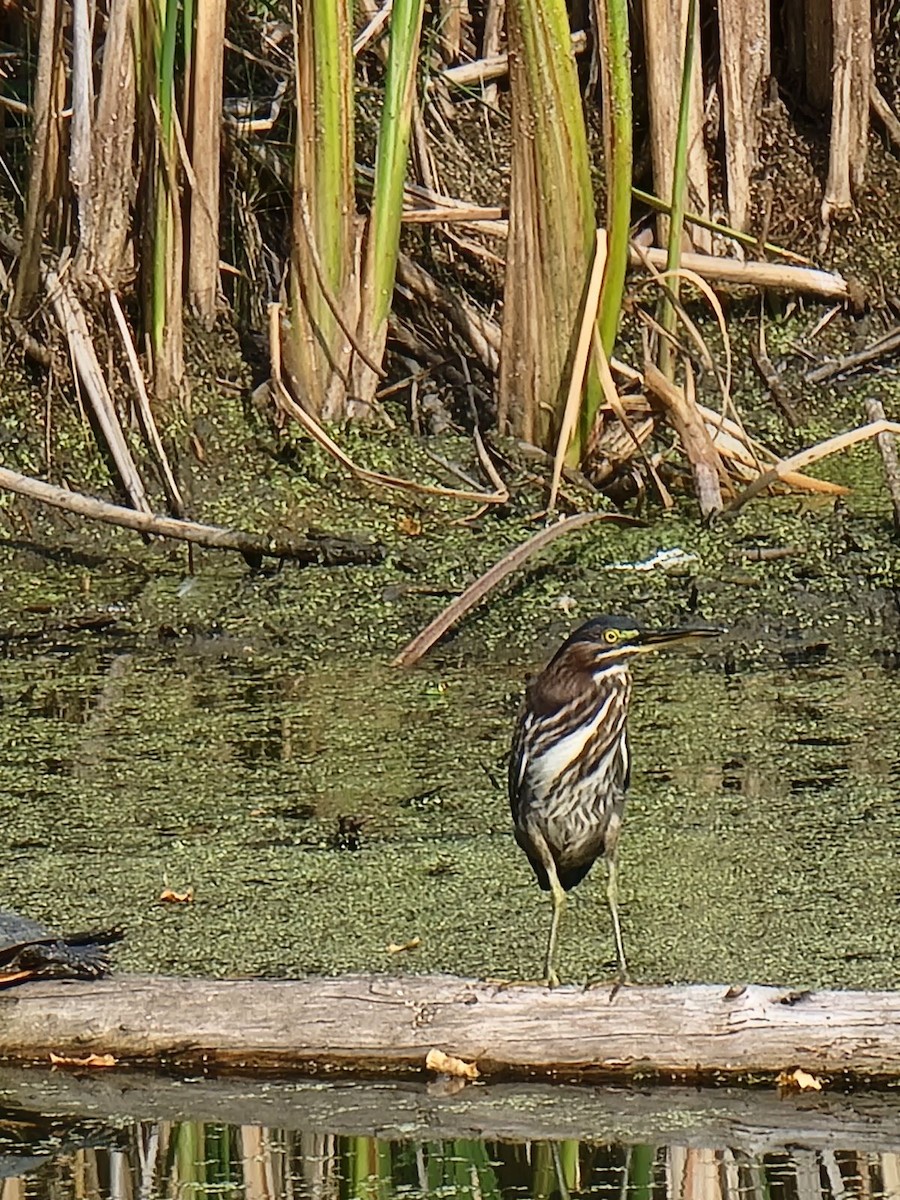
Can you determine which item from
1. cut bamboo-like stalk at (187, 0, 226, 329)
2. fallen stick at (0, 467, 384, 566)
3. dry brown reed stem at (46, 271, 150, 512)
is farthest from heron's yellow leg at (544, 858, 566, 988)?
cut bamboo-like stalk at (187, 0, 226, 329)

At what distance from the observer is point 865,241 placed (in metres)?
7.05

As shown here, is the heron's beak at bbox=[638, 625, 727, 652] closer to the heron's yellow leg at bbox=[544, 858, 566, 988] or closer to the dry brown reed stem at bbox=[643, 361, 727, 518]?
the heron's yellow leg at bbox=[544, 858, 566, 988]

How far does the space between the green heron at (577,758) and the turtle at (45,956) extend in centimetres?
70

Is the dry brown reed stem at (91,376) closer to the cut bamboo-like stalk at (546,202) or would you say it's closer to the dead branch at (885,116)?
the cut bamboo-like stalk at (546,202)

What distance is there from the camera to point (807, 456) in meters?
5.81

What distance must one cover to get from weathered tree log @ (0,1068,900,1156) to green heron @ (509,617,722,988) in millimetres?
426

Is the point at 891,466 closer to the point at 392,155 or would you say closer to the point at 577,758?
the point at 392,155

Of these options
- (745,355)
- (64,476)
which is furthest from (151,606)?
(745,355)

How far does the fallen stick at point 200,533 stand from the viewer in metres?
5.55

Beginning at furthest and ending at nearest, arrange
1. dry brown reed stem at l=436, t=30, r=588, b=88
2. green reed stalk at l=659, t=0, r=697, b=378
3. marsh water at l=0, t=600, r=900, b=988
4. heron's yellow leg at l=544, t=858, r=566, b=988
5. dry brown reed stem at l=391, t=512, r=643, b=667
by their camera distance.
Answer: dry brown reed stem at l=436, t=30, r=588, b=88, green reed stalk at l=659, t=0, r=697, b=378, dry brown reed stem at l=391, t=512, r=643, b=667, marsh water at l=0, t=600, r=900, b=988, heron's yellow leg at l=544, t=858, r=566, b=988

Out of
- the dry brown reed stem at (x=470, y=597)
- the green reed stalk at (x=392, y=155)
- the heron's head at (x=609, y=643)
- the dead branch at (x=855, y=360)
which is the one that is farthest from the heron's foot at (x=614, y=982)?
the dead branch at (x=855, y=360)

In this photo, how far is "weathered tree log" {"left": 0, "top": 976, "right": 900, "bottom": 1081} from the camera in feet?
10.1

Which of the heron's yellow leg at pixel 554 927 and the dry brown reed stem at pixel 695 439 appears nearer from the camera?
the heron's yellow leg at pixel 554 927

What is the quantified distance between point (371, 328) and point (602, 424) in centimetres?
66
